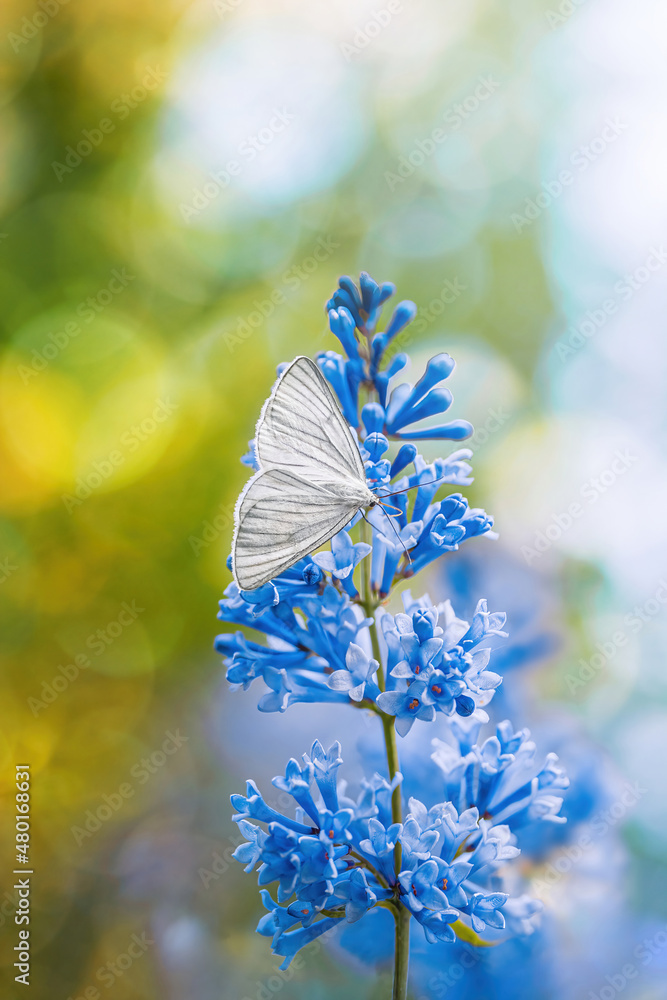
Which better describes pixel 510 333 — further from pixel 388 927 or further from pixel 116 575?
pixel 388 927

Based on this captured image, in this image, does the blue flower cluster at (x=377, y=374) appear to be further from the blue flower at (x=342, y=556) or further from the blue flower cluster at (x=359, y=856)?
the blue flower cluster at (x=359, y=856)

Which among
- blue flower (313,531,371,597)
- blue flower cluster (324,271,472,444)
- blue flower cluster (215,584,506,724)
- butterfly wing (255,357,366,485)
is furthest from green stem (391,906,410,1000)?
blue flower cluster (324,271,472,444)

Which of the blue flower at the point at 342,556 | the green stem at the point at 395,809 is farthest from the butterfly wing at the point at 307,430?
the green stem at the point at 395,809

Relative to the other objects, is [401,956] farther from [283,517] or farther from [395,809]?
[283,517]

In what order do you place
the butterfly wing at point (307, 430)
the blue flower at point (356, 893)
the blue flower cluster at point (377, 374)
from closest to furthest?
the blue flower at point (356, 893) < the butterfly wing at point (307, 430) < the blue flower cluster at point (377, 374)

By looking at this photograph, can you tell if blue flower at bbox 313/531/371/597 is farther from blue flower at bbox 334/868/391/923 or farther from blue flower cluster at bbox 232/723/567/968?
blue flower at bbox 334/868/391/923

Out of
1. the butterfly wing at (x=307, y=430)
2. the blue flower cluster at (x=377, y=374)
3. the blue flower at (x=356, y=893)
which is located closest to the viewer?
the blue flower at (x=356, y=893)

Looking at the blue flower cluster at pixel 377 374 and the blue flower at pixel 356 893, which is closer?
the blue flower at pixel 356 893

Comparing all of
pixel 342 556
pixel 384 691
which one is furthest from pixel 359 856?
pixel 342 556
